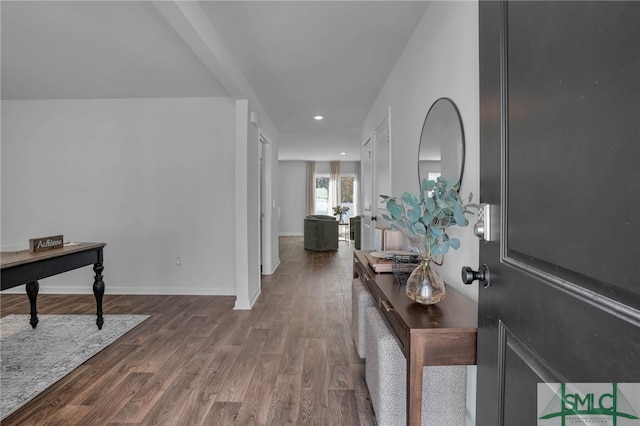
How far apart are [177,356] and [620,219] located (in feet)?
8.91

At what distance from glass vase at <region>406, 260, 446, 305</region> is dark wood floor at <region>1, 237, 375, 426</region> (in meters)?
0.84

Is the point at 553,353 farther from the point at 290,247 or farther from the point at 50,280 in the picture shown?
the point at 290,247

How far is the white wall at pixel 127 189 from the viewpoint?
4.07m

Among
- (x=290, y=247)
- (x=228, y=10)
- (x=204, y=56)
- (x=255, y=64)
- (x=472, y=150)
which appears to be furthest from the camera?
(x=290, y=247)

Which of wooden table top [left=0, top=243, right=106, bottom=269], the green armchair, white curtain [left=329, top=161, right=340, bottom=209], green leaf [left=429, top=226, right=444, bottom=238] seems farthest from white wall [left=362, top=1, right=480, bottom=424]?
white curtain [left=329, top=161, right=340, bottom=209]

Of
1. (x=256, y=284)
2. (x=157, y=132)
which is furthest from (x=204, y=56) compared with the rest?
(x=256, y=284)

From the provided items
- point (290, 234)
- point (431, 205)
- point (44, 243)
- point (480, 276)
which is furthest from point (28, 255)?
point (290, 234)

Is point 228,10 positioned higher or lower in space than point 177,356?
higher

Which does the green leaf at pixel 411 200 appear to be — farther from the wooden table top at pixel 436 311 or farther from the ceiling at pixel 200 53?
the ceiling at pixel 200 53

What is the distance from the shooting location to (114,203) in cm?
411

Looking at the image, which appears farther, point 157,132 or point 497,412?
point 157,132

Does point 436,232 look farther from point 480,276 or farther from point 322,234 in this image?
point 322,234

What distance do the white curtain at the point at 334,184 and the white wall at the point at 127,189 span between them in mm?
6863

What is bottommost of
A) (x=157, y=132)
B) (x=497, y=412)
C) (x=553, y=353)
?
(x=497, y=412)
